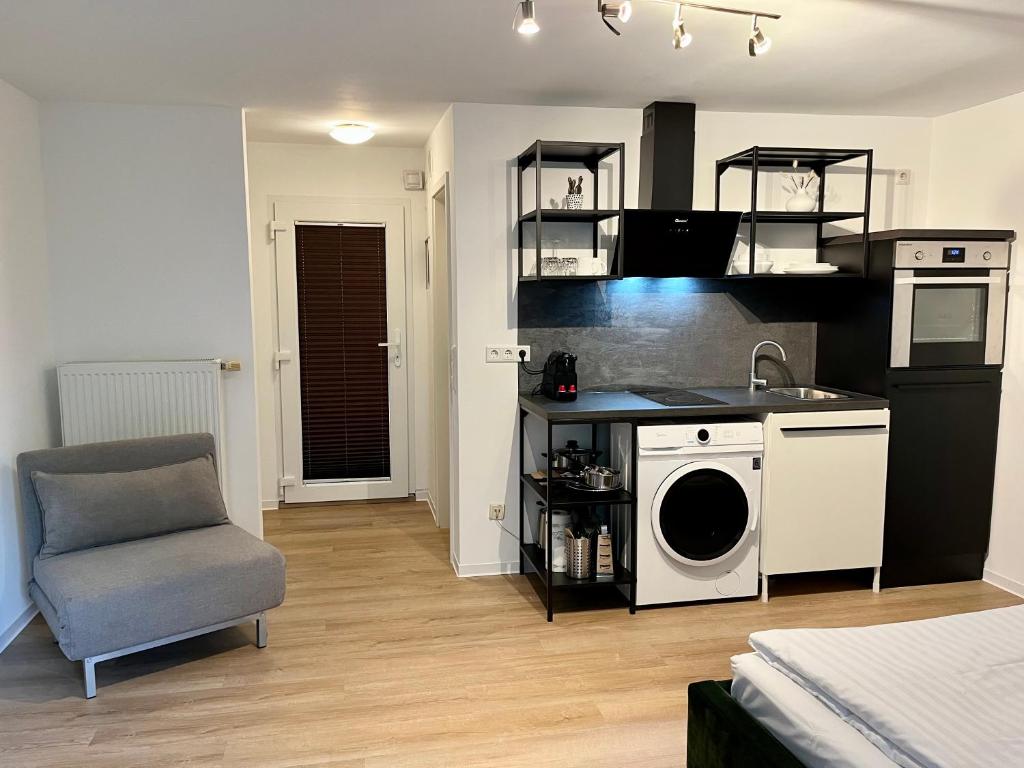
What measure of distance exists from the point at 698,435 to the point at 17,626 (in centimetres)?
310

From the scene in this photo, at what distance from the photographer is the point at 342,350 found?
17.7 ft

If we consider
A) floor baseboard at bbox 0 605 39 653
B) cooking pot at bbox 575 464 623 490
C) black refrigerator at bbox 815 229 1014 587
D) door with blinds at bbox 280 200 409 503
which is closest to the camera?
floor baseboard at bbox 0 605 39 653

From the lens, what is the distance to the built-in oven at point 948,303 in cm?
366

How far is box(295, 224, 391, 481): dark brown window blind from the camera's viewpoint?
5.30 metres

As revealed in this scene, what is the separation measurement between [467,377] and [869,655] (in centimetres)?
245

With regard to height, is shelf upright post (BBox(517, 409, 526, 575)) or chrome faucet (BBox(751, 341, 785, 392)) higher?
chrome faucet (BBox(751, 341, 785, 392))

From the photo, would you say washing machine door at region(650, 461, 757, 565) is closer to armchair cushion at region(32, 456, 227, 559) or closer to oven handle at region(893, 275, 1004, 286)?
oven handle at region(893, 275, 1004, 286)

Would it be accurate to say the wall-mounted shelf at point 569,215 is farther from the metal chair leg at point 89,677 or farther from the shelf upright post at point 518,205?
the metal chair leg at point 89,677

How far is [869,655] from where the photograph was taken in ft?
6.14

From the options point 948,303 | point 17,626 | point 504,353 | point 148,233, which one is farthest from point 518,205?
point 17,626

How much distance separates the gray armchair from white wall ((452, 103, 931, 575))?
120 cm

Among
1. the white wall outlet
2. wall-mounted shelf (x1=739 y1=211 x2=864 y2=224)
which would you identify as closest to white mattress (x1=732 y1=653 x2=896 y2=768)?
the white wall outlet

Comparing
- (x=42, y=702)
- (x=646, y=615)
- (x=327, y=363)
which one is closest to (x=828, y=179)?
(x=646, y=615)

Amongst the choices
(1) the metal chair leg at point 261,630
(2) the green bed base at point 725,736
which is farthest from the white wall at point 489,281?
(2) the green bed base at point 725,736
